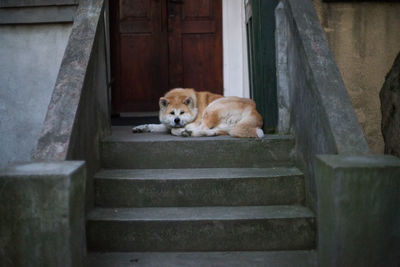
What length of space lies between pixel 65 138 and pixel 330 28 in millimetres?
3446

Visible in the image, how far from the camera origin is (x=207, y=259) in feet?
10.1

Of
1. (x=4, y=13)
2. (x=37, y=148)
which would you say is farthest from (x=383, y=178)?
(x=4, y=13)

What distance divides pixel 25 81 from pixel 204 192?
3.27 meters

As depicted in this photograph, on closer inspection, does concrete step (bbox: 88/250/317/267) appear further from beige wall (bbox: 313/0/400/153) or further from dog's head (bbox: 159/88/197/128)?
beige wall (bbox: 313/0/400/153)

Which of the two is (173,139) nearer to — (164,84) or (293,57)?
(293,57)

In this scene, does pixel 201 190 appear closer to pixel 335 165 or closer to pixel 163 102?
pixel 335 165

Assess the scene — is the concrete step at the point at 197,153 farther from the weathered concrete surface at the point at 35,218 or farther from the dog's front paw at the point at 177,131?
the weathered concrete surface at the point at 35,218

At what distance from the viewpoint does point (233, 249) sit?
10.5 feet

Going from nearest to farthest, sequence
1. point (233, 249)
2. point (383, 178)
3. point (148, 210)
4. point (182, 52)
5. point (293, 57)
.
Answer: point (383, 178) < point (233, 249) < point (148, 210) < point (293, 57) < point (182, 52)

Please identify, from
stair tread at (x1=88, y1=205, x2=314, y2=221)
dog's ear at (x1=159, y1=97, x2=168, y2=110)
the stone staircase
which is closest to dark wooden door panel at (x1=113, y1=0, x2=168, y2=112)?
dog's ear at (x1=159, y1=97, x2=168, y2=110)

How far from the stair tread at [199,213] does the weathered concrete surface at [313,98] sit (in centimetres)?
24

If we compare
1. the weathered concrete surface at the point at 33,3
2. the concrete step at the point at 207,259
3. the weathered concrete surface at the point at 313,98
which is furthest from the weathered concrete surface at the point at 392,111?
the weathered concrete surface at the point at 33,3

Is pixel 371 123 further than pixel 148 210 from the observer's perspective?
Yes

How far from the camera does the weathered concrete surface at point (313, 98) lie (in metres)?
2.91
